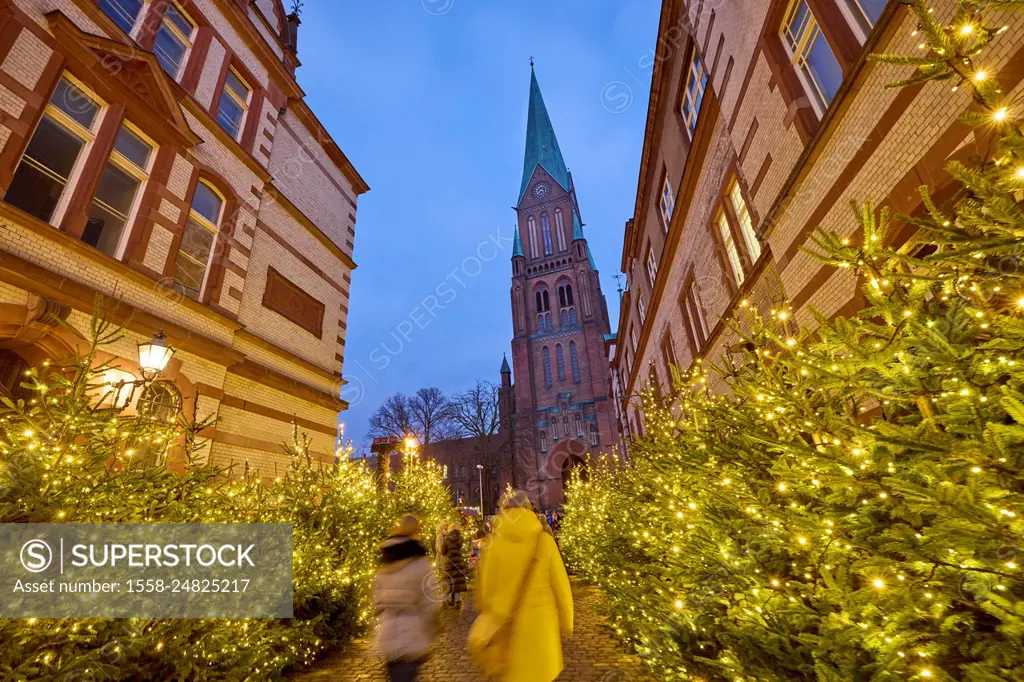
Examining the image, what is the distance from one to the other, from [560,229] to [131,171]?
51.8m

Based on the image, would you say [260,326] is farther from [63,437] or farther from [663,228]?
[663,228]

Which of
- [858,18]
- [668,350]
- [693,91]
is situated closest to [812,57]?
[858,18]

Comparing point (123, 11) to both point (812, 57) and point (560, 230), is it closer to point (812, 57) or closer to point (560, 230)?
point (812, 57)

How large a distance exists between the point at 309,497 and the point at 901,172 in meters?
9.18

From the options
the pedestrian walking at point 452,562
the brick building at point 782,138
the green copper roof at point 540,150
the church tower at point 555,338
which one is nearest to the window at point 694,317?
the brick building at point 782,138

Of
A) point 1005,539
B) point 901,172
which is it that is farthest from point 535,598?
point 901,172

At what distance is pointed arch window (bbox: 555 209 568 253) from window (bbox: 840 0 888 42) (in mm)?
50379

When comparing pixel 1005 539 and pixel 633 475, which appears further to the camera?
pixel 633 475

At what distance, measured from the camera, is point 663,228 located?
14695 millimetres

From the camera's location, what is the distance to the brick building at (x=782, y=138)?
446 cm

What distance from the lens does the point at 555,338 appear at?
50.2 metres

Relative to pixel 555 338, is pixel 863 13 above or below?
below

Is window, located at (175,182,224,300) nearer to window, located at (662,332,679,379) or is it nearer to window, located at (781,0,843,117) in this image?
window, located at (781,0,843,117)

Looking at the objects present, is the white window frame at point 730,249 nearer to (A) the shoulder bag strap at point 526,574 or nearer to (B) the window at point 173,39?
(A) the shoulder bag strap at point 526,574
